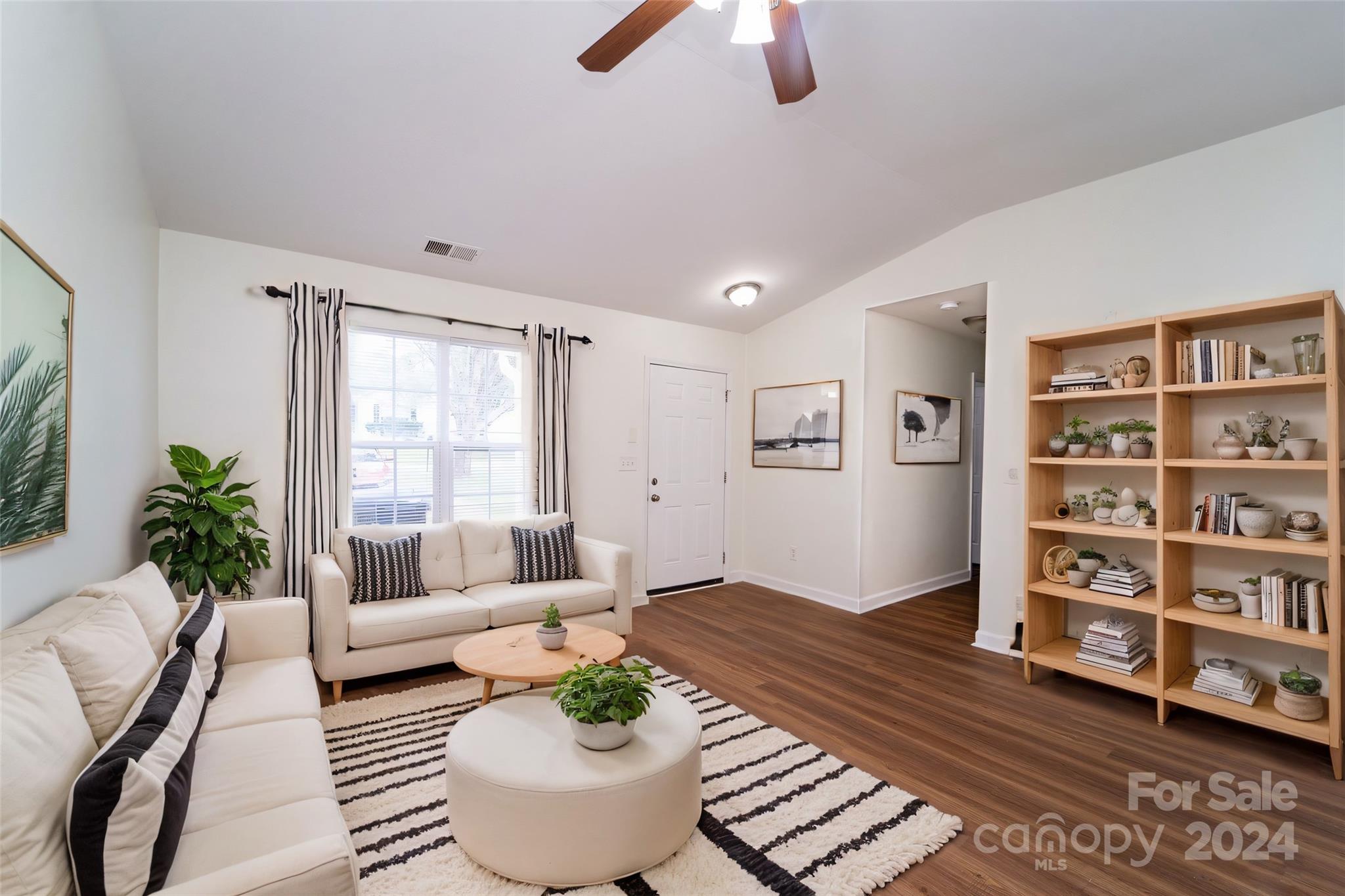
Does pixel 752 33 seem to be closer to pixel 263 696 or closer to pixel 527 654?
pixel 527 654

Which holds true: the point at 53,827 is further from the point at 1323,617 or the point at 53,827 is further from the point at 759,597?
the point at 759,597

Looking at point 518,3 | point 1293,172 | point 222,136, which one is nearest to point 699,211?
point 518,3

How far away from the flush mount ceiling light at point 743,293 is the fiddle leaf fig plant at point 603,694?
3.41 meters

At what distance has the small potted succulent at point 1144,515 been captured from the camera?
123 inches

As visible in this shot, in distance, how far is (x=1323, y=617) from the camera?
2553 mm

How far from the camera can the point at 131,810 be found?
1.10 meters

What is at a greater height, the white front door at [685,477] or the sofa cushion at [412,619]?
the white front door at [685,477]

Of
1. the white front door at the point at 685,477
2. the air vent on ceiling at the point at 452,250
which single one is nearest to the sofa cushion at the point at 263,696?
the air vent on ceiling at the point at 452,250

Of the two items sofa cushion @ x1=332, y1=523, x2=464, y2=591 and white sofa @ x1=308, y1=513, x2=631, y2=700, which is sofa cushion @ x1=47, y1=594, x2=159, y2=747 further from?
sofa cushion @ x1=332, y1=523, x2=464, y2=591

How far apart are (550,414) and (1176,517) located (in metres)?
3.85

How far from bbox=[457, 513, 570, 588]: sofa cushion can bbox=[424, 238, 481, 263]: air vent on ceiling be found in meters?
1.74

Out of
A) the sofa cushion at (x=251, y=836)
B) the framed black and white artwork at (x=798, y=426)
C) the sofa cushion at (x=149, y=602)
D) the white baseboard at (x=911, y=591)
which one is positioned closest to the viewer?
the sofa cushion at (x=251, y=836)

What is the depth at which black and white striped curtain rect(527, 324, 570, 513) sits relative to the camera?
449cm

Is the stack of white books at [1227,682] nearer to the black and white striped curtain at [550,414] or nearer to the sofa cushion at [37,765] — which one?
the black and white striped curtain at [550,414]
